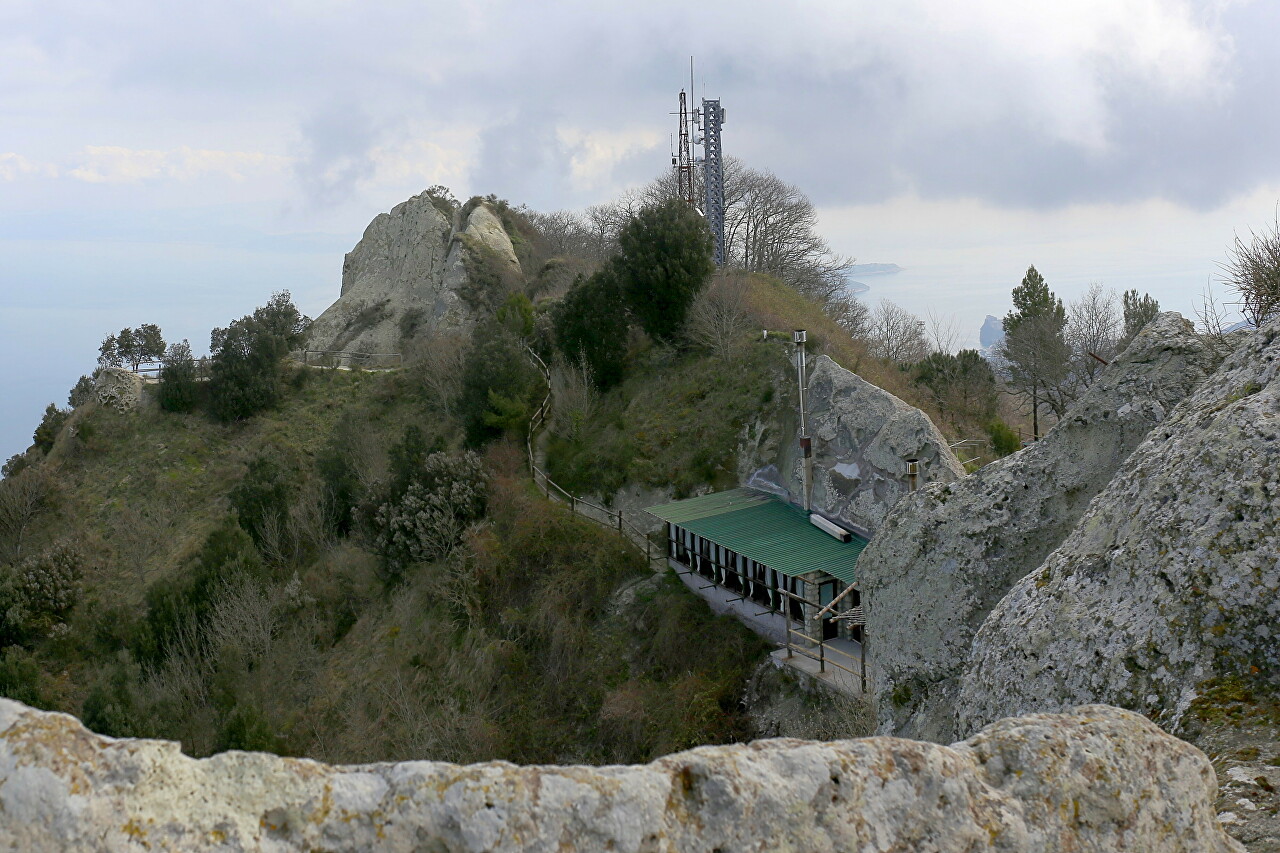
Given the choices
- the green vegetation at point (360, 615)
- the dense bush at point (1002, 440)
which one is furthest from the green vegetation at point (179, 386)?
the dense bush at point (1002, 440)

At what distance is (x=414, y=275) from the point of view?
152ft

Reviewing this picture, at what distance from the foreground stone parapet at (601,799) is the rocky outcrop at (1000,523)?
131 inches

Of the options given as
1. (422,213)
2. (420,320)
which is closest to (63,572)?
(420,320)

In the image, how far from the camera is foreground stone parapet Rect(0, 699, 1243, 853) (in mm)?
1993

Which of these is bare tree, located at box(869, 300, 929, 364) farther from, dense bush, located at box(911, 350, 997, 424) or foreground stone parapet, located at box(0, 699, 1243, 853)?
foreground stone parapet, located at box(0, 699, 1243, 853)

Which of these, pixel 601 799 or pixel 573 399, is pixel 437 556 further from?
pixel 601 799

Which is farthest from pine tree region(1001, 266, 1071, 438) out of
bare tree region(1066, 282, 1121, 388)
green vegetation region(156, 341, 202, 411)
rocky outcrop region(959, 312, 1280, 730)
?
green vegetation region(156, 341, 202, 411)

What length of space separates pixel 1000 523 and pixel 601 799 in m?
4.83

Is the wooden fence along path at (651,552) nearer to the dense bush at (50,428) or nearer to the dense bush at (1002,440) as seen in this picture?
the dense bush at (1002,440)

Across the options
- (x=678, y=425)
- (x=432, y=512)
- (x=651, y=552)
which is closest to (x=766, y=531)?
(x=651, y=552)

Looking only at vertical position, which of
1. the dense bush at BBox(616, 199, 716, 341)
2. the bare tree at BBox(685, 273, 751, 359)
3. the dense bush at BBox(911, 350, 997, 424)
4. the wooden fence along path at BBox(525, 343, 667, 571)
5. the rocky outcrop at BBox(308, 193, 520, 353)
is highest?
the rocky outcrop at BBox(308, 193, 520, 353)

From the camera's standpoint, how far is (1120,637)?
3.81 meters

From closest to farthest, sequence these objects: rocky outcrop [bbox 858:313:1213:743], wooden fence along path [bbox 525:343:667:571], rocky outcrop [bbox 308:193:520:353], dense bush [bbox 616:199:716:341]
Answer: rocky outcrop [bbox 858:313:1213:743]
wooden fence along path [bbox 525:343:667:571]
dense bush [bbox 616:199:716:341]
rocky outcrop [bbox 308:193:520:353]

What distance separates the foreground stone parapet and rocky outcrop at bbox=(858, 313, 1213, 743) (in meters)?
3.32
